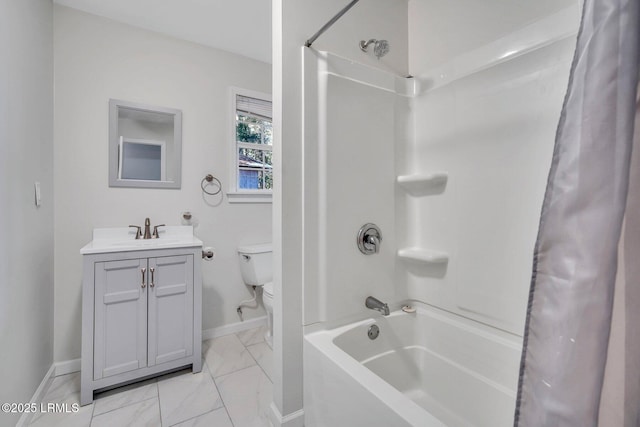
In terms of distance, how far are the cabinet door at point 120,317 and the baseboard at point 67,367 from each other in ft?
1.66

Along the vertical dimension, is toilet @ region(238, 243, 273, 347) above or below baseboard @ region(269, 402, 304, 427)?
above

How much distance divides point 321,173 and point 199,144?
1.50 meters

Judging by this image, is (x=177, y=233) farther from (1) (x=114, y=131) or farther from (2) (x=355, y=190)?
(2) (x=355, y=190)

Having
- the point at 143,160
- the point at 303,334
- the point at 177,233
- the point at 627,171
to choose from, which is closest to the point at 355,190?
the point at 303,334

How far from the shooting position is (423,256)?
4.87 ft

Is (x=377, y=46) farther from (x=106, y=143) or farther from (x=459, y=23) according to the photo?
(x=106, y=143)

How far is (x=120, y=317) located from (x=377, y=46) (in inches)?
84.8

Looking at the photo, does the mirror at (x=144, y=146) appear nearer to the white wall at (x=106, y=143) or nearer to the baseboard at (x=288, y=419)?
the white wall at (x=106, y=143)

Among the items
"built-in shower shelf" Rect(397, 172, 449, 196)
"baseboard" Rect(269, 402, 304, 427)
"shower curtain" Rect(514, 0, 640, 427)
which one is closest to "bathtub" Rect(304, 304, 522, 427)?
"baseboard" Rect(269, 402, 304, 427)

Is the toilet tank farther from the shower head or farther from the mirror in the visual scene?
the shower head

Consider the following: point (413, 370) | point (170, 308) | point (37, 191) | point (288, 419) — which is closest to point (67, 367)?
point (170, 308)

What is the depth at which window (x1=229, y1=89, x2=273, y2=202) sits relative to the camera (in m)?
2.52

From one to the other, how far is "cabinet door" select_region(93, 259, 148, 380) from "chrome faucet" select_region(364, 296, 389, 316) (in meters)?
1.37

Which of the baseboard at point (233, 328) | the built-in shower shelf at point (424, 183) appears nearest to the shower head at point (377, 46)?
the built-in shower shelf at point (424, 183)
